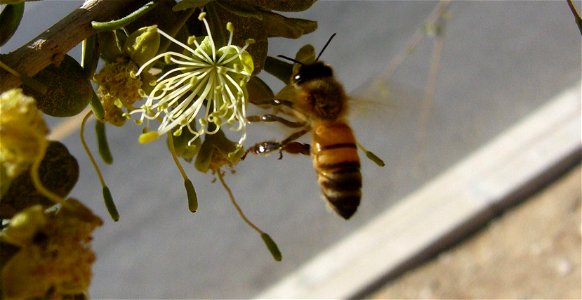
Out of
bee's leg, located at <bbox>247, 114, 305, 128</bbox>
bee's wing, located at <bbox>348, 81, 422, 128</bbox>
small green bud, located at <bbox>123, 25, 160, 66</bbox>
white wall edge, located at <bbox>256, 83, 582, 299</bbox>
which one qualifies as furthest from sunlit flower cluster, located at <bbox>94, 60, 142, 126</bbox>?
white wall edge, located at <bbox>256, 83, 582, 299</bbox>

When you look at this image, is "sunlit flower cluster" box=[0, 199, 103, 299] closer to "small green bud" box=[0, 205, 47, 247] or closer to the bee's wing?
"small green bud" box=[0, 205, 47, 247]

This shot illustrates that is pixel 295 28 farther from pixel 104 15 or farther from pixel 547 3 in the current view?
pixel 547 3

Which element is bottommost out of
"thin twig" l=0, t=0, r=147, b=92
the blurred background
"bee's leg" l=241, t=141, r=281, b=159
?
the blurred background

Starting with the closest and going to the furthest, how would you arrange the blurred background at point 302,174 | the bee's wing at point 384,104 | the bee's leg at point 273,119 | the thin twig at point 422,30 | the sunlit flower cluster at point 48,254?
the sunlit flower cluster at point 48,254
the bee's leg at point 273,119
the bee's wing at point 384,104
the thin twig at point 422,30
the blurred background at point 302,174

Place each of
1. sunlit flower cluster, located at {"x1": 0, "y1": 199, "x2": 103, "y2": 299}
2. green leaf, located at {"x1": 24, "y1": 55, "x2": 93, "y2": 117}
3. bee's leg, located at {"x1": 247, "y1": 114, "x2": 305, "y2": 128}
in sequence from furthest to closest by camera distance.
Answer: bee's leg, located at {"x1": 247, "y1": 114, "x2": 305, "y2": 128} → green leaf, located at {"x1": 24, "y1": 55, "x2": 93, "y2": 117} → sunlit flower cluster, located at {"x1": 0, "y1": 199, "x2": 103, "y2": 299}

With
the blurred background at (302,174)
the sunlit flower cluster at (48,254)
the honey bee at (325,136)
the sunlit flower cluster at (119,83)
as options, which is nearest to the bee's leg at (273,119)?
the honey bee at (325,136)

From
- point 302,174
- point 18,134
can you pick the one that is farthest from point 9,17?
point 302,174

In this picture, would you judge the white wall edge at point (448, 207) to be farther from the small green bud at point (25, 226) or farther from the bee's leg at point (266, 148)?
the small green bud at point (25, 226)

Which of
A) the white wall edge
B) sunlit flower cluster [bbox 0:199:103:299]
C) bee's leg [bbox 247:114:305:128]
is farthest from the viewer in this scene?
the white wall edge

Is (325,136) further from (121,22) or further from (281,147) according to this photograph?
(121,22)
